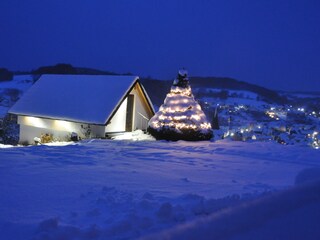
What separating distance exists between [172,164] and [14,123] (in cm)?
1519

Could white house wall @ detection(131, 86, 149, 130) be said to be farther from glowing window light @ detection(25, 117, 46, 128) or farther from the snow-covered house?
glowing window light @ detection(25, 117, 46, 128)

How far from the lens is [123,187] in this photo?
538 cm

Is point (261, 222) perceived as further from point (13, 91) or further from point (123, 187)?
point (13, 91)

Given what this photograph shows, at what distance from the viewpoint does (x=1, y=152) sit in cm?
848

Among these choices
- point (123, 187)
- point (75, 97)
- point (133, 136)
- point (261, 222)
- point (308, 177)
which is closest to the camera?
point (261, 222)

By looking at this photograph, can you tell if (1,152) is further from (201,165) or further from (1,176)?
(201,165)

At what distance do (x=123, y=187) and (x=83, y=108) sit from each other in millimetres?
11135

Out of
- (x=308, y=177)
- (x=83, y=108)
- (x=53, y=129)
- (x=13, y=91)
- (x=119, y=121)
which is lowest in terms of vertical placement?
(x=308, y=177)

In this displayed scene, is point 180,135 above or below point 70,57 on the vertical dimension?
below

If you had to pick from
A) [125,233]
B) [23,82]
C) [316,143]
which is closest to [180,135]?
[125,233]

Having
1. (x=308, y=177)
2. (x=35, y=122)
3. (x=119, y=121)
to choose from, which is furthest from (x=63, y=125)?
(x=308, y=177)

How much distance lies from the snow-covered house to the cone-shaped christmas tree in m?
2.75

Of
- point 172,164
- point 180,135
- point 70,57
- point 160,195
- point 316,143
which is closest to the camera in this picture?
point 160,195

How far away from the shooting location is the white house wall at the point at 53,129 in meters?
15.1
